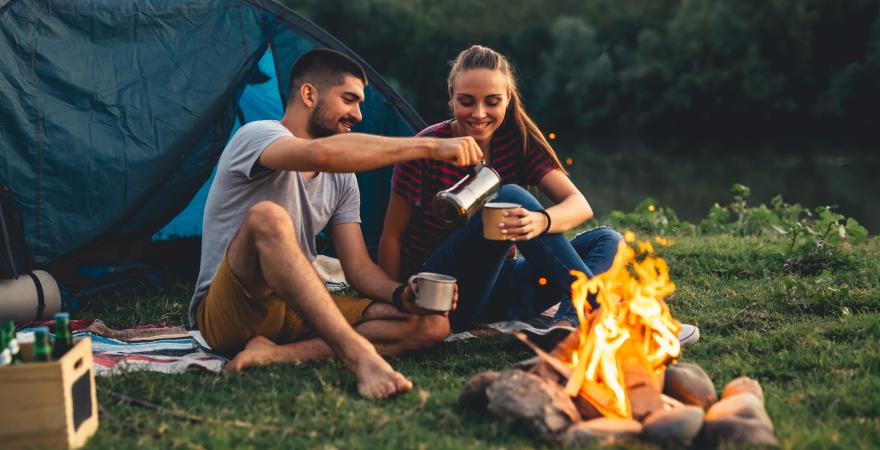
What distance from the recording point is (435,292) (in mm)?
2990

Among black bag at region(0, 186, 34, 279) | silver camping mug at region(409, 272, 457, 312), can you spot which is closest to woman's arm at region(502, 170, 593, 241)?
silver camping mug at region(409, 272, 457, 312)

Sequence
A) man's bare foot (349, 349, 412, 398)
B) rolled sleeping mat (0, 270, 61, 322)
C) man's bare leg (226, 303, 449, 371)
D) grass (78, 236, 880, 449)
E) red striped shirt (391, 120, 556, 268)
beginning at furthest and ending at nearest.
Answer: rolled sleeping mat (0, 270, 61, 322) < red striped shirt (391, 120, 556, 268) < man's bare leg (226, 303, 449, 371) < man's bare foot (349, 349, 412, 398) < grass (78, 236, 880, 449)

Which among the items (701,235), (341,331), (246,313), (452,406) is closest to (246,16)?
(246,313)

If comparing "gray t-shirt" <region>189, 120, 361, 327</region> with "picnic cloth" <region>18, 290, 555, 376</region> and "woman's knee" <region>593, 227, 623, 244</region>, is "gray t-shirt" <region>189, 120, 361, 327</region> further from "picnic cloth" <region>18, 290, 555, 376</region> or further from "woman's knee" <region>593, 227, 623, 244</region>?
"woman's knee" <region>593, 227, 623, 244</region>

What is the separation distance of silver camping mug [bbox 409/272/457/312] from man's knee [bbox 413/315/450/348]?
0.29 meters

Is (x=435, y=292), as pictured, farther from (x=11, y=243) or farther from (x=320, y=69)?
(x=11, y=243)

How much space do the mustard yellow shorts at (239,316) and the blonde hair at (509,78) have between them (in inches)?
39.5

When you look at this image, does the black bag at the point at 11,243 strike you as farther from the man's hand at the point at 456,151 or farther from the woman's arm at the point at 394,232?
the man's hand at the point at 456,151

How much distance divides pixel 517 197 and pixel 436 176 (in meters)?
0.42

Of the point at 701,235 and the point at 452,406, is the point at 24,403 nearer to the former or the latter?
the point at 452,406

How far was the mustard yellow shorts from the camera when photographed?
10.1ft

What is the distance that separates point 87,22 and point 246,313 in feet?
7.09

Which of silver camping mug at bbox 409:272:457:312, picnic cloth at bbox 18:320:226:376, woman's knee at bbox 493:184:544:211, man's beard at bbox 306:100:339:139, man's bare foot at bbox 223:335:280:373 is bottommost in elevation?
picnic cloth at bbox 18:320:226:376

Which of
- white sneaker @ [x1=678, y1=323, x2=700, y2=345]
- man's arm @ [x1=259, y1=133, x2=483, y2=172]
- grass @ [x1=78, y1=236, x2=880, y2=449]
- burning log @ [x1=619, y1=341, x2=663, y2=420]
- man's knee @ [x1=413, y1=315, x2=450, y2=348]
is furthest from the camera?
white sneaker @ [x1=678, y1=323, x2=700, y2=345]
